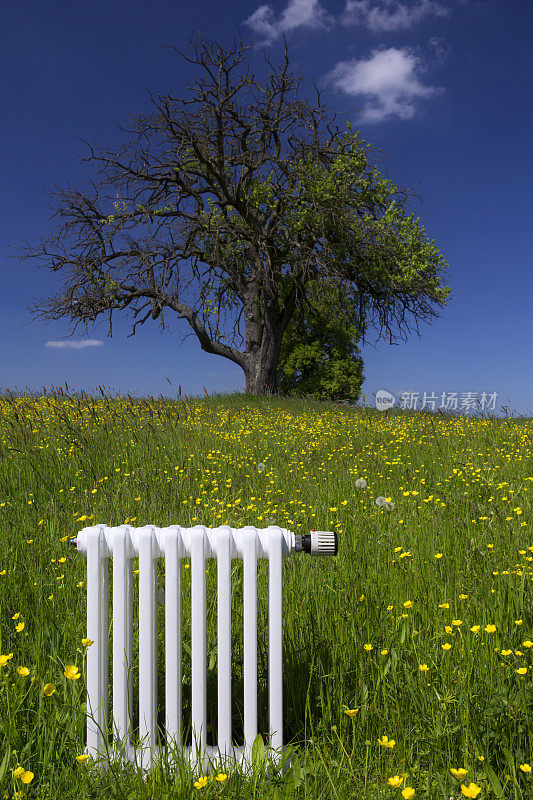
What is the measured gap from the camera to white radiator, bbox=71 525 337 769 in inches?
77.0

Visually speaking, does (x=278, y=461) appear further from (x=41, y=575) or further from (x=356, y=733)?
(x=356, y=733)

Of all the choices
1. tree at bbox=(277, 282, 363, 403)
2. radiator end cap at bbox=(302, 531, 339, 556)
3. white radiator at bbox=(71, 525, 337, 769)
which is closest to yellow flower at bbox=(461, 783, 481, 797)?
white radiator at bbox=(71, 525, 337, 769)

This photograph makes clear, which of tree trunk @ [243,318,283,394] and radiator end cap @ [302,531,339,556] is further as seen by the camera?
tree trunk @ [243,318,283,394]

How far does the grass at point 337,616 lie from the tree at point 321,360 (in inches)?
612

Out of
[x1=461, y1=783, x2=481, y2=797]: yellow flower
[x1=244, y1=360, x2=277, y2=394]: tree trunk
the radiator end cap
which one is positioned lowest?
[x1=461, y1=783, x2=481, y2=797]: yellow flower

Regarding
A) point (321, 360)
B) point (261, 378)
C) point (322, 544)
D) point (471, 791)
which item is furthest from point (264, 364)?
point (471, 791)

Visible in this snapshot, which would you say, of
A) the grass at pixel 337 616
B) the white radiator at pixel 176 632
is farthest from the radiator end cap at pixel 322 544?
the grass at pixel 337 616

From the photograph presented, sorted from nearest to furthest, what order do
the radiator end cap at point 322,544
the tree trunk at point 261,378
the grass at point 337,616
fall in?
the grass at point 337,616 → the radiator end cap at point 322,544 → the tree trunk at point 261,378

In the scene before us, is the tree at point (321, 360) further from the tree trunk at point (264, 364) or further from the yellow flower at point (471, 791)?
the yellow flower at point (471, 791)

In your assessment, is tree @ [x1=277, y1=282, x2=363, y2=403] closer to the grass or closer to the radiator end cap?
the grass

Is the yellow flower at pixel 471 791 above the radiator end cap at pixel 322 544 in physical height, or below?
below

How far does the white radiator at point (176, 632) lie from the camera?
1955 millimetres

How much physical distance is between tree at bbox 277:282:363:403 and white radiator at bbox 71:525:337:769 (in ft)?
64.9

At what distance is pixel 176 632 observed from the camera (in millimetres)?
1990
